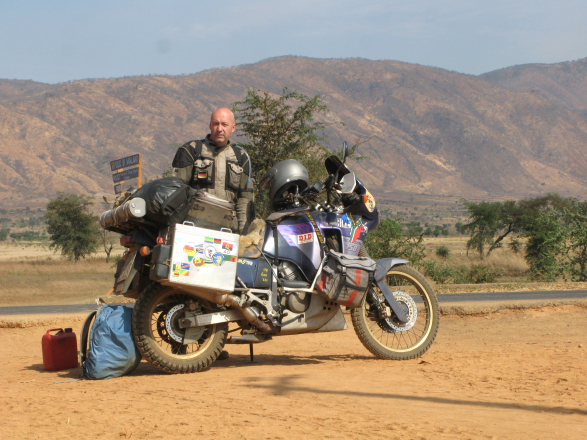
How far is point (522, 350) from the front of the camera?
7.80m

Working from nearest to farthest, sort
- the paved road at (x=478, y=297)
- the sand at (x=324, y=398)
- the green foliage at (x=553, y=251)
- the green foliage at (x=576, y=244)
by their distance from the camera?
the sand at (x=324, y=398) → the paved road at (x=478, y=297) → the green foliage at (x=576, y=244) → the green foliage at (x=553, y=251)

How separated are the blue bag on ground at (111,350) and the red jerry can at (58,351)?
105cm

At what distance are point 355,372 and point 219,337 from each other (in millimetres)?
1376

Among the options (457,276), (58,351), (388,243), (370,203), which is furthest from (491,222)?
(58,351)

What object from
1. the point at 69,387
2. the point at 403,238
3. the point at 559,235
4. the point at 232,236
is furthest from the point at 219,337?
the point at 559,235

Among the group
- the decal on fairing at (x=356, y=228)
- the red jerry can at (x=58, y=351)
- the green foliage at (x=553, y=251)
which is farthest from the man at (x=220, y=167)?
the green foliage at (x=553, y=251)

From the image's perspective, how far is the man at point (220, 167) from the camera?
23.9 ft

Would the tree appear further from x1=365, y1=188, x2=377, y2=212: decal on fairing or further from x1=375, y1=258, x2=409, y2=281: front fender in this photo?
x1=365, y1=188, x2=377, y2=212: decal on fairing

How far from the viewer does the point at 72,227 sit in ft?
149

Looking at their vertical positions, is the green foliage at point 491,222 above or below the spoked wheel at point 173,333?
above

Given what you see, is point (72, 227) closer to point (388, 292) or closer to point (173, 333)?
point (388, 292)

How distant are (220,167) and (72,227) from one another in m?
40.4

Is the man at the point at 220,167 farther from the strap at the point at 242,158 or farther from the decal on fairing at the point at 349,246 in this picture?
the decal on fairing at the point at 349,246

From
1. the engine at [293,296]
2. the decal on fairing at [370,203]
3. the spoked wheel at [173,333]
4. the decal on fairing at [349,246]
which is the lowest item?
the spoked wheel at [173,333]
